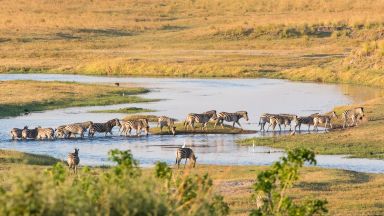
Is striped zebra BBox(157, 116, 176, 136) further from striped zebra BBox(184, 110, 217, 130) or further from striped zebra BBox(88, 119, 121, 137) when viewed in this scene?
striped zebra BBox(88, 119, 121, 137)

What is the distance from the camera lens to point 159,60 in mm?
62312

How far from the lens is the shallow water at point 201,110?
95.7 ft

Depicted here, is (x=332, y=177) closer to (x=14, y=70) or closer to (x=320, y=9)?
(x=14, y=70)

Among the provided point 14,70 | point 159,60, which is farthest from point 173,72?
point 14,70

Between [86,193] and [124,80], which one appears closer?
[86,193]

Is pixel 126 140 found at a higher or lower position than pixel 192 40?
lower

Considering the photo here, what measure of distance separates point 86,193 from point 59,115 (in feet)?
100.0

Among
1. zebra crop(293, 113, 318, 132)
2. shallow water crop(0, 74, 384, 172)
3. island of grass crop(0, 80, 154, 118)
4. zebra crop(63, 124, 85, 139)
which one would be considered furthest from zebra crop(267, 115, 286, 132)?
island of grass crop(0, 80, 154, 118)

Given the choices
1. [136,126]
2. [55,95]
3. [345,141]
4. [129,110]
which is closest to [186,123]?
[136,126]

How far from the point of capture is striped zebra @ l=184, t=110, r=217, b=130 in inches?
1380

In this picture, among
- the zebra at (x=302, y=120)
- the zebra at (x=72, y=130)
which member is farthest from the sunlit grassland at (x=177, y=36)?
the zebra at (x=72, y=130)

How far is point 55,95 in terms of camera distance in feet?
148

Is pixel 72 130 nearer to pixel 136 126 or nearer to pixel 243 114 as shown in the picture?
pixel 136 126

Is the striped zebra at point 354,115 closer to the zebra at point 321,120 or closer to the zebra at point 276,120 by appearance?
the zebra at point 321,120
